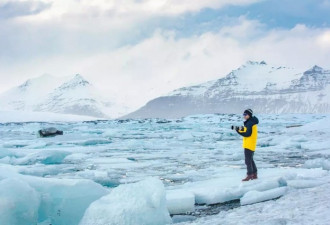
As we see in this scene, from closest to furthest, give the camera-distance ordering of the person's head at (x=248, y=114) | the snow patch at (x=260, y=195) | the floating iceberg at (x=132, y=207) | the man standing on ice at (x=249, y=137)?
the floating iceberg at (x=132, y=207) < the snow patch at (x=260, y=195) < the man standing on ice at (x=249, y=137) < the person's head at (x=248, y=114)

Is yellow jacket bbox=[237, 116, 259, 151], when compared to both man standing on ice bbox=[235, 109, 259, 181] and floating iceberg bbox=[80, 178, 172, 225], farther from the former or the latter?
floating iceberg bbox=[80, 178, 172, 225]

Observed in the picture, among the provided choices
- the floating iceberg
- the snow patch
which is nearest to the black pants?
the snow patch

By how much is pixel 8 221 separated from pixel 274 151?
1148 centimetres

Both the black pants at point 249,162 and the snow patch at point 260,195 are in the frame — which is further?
the black pants at point 249,162

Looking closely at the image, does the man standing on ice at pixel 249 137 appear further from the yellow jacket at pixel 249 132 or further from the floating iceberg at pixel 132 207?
the floating iceberg at pixel 132 207

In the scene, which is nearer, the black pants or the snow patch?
the snow patch

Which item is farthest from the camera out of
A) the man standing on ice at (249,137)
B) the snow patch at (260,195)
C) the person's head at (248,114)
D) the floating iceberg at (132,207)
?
the person's head at (248,114)

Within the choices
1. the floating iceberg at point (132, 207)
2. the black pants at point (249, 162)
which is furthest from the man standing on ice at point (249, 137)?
the floating iceberg at point (132, 207)

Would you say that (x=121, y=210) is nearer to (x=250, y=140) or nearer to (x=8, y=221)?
(x=8, y=221)

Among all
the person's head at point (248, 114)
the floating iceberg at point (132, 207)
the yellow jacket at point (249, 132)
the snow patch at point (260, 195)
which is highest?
the person's head at point (248, 114)

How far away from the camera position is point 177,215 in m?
5.78

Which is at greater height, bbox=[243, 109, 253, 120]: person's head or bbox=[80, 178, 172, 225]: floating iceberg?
bbox=[243, 109, 253, 120]: person's head

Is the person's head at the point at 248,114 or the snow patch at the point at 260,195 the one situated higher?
the person's head at the point at 248,114

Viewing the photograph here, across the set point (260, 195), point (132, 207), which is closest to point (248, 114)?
point (260, 195)
